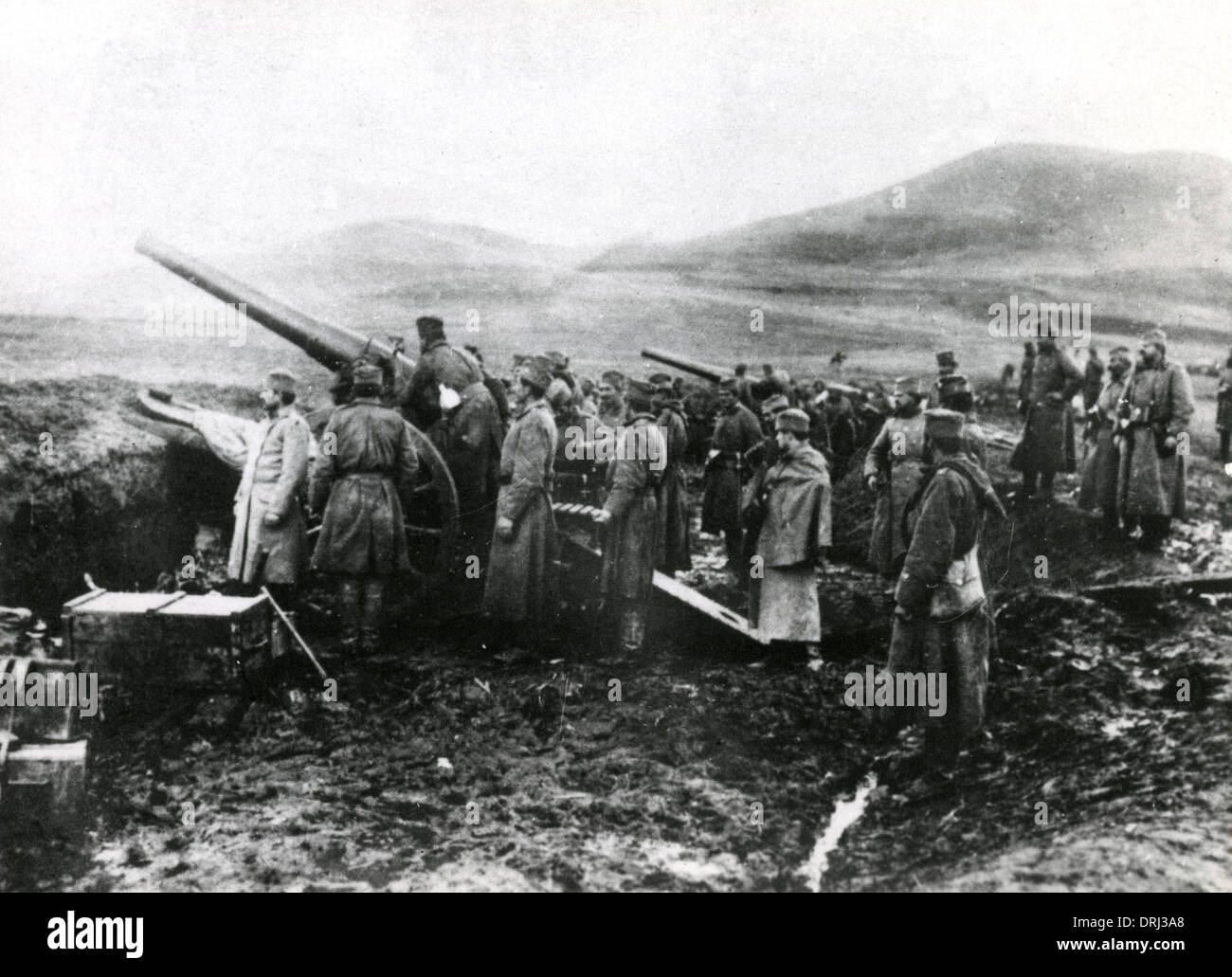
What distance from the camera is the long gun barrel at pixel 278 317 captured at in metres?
5.79

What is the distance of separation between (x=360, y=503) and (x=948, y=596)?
3068 millimetres

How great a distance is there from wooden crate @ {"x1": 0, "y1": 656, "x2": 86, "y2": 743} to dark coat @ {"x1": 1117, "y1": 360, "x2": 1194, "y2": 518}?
5.98 m

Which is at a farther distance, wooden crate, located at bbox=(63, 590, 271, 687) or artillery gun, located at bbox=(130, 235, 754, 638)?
artillery gun, located at bbox=(130, 235, 754, 638)

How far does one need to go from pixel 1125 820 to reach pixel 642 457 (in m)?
3.03

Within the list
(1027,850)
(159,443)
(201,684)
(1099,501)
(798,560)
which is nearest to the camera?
(1027,850)

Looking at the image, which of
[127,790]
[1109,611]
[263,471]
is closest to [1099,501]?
[1109,611]

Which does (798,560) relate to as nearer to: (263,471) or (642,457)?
(642,457)

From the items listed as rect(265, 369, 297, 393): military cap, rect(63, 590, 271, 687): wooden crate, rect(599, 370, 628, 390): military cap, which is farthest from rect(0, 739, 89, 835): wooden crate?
rect(599, 370, 628, 390): military cap

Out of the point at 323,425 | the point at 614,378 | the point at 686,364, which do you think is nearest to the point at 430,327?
the point at 323,425

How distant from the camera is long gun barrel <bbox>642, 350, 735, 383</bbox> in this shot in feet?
24.3

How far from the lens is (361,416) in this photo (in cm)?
546

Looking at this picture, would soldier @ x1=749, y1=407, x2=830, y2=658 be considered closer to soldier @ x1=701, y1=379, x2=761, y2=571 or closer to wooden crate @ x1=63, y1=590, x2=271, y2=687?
soldier @ x1=701, y1=379, x2=761, y2=571

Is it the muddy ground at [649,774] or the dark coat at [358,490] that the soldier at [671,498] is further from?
the dark coat at [358,490]

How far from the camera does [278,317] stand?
6457 mm
